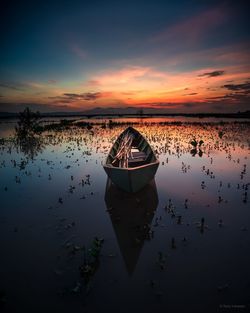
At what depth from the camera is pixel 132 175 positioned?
24.0ft

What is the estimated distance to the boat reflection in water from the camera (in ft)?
17.9

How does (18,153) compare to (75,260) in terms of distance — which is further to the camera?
(18,153)

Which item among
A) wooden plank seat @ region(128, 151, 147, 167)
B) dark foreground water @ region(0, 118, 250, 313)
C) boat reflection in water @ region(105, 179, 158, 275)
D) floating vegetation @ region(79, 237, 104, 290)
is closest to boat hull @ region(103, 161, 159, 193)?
boat reflection in water @ region(105, 179, 158, 275)

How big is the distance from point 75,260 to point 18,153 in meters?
14.6

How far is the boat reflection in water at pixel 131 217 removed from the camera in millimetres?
5467

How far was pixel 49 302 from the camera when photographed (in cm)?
398

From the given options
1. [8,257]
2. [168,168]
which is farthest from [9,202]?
[168,168]

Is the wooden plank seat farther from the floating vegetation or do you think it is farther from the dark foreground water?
the floating vegetation

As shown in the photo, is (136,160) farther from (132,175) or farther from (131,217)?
(131,217)

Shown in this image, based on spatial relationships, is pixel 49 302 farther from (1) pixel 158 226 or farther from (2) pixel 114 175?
(2) pixel 114 175

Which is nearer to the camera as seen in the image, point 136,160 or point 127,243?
point 127,243

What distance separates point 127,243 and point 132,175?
92.8 inches

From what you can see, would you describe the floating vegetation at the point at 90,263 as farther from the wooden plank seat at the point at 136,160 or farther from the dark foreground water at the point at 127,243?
the wooden plank seat at the point at 136,160

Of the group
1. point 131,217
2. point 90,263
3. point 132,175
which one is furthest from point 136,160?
point 90,263
